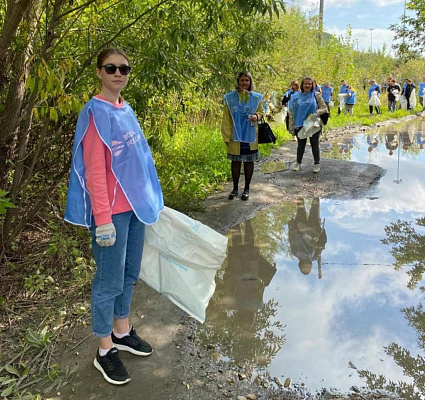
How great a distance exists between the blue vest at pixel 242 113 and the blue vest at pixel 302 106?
79.8 inches

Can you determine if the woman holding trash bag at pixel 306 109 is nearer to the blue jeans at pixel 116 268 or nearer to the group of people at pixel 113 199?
the group of people at pixel 113 199

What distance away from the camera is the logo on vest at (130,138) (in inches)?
91.8

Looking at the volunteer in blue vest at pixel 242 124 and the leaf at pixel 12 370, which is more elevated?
the volunteer in blue vest at pixel 242 124

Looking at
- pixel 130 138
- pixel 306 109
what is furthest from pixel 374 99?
pixel 130 138

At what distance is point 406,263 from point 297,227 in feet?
4.45

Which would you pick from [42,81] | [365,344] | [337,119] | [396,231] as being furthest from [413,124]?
[42,81]

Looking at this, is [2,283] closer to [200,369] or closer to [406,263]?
[200,369]

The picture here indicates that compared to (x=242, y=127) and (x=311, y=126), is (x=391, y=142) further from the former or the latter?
(x=242, y=127)

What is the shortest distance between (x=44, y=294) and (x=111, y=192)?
151 centimetres

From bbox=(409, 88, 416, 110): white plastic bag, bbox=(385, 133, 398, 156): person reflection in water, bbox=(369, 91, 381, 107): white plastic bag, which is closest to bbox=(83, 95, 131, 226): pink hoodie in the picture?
bbox=(385, 133, 398, 156): person reflection in water

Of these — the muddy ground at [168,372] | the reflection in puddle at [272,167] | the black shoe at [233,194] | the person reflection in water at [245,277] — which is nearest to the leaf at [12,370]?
the muddy ground at [168,372]

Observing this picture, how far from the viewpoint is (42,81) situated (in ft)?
7.52

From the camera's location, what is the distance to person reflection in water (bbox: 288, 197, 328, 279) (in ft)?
14.1

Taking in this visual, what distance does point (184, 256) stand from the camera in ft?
8.73
